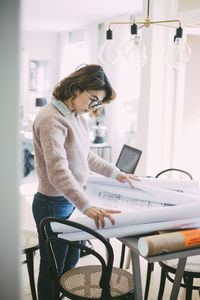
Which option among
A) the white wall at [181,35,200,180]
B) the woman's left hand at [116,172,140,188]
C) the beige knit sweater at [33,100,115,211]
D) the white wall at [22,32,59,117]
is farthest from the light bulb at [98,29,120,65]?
the white wall at [22,32,59,117]

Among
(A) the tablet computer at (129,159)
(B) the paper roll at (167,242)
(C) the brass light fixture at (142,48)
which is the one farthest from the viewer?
(A) the tablet computer at (129,159)

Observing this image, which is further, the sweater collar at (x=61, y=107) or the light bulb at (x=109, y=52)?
the light bulb at (x=109, y=52)

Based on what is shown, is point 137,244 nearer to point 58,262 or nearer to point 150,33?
point 58,262

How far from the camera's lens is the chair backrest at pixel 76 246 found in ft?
4.24

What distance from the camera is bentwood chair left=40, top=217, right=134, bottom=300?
4.42 feet

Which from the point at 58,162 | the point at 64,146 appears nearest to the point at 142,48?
the point at 64,146

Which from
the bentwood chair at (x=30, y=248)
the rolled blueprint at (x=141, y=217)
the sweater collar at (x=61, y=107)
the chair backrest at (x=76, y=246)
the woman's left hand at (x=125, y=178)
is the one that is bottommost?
the bentwood chair at (x=30, y=248)

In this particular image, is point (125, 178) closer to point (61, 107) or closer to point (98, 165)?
point (98, 165)

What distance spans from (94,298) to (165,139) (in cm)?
231

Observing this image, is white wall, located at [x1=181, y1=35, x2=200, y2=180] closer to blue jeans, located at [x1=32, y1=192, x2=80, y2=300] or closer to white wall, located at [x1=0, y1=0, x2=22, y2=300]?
blue jeans, located at [x1=32, y1=192, x2=80, y2=300]

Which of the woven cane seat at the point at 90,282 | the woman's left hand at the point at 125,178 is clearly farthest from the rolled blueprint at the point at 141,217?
the woman's left hand at the point at 125,178

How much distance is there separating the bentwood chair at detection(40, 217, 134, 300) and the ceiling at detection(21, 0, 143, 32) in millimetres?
3974

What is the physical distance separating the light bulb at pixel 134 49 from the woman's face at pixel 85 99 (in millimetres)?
517

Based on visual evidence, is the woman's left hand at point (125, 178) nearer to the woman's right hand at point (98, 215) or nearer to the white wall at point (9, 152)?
the woman's right hand at point (98, 215)
